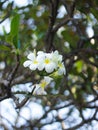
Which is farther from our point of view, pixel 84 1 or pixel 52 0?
pixel 84 1

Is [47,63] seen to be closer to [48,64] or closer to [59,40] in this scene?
[48,64]

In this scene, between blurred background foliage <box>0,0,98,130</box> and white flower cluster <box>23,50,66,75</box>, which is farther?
blurred background foliage <box>0,0,98,130</box>

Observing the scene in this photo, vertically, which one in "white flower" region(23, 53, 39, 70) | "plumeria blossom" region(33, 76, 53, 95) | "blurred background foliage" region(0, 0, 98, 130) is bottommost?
"plumeria blossom" region(33, 76, 53, 95)

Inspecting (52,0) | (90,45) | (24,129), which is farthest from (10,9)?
(24,129)

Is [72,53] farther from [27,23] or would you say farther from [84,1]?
[27,23]

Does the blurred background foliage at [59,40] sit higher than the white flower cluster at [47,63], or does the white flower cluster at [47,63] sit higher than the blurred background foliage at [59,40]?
the blurred background foliage at [59,40]

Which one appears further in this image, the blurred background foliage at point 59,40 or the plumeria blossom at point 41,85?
the blurred background foliage at point 59,40

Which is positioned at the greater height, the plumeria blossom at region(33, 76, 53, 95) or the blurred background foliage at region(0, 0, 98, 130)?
the blurred background foliage at region(0, 0, 98, 130)

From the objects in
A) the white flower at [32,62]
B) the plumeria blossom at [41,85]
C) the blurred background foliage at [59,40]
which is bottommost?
the plumeria blossom at [41,85]
